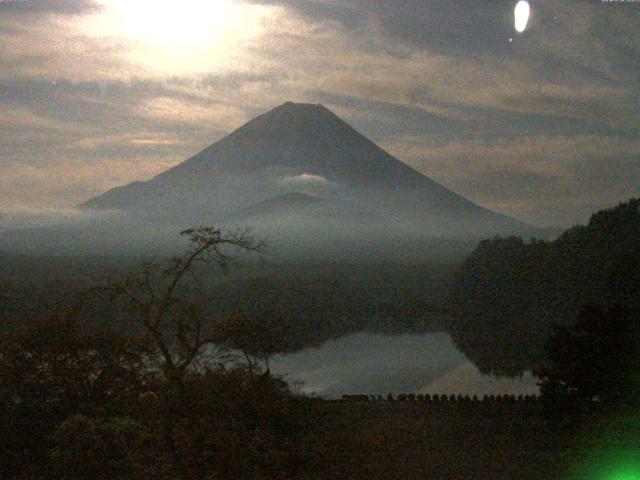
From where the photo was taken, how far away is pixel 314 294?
37.1 meters

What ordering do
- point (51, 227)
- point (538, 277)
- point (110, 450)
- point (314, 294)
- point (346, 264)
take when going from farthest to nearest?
point (51, 227)
point (346, 264)
point (314, 294)
point (538, 277)
point (110, 450)

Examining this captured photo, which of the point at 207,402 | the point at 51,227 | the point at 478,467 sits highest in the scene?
the point at 51,227

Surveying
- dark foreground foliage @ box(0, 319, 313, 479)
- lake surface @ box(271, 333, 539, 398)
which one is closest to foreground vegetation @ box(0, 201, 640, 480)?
dark foreground foliage @ box(0, 319, 313, 479)

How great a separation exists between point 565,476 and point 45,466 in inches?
248

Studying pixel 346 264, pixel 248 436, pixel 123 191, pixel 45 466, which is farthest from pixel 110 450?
pixel 123 191

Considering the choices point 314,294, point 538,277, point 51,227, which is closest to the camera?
point 538,277

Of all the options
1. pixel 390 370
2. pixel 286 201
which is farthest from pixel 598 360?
pixel 286 201

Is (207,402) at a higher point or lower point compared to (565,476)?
higher

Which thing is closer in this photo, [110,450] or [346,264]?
[110,450]

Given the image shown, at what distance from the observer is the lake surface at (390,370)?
1920cm

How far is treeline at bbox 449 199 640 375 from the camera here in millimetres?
25766

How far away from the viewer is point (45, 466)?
9.07m

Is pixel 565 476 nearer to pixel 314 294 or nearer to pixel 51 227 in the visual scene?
pixel 314 294

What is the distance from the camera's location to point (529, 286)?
99.5ft
